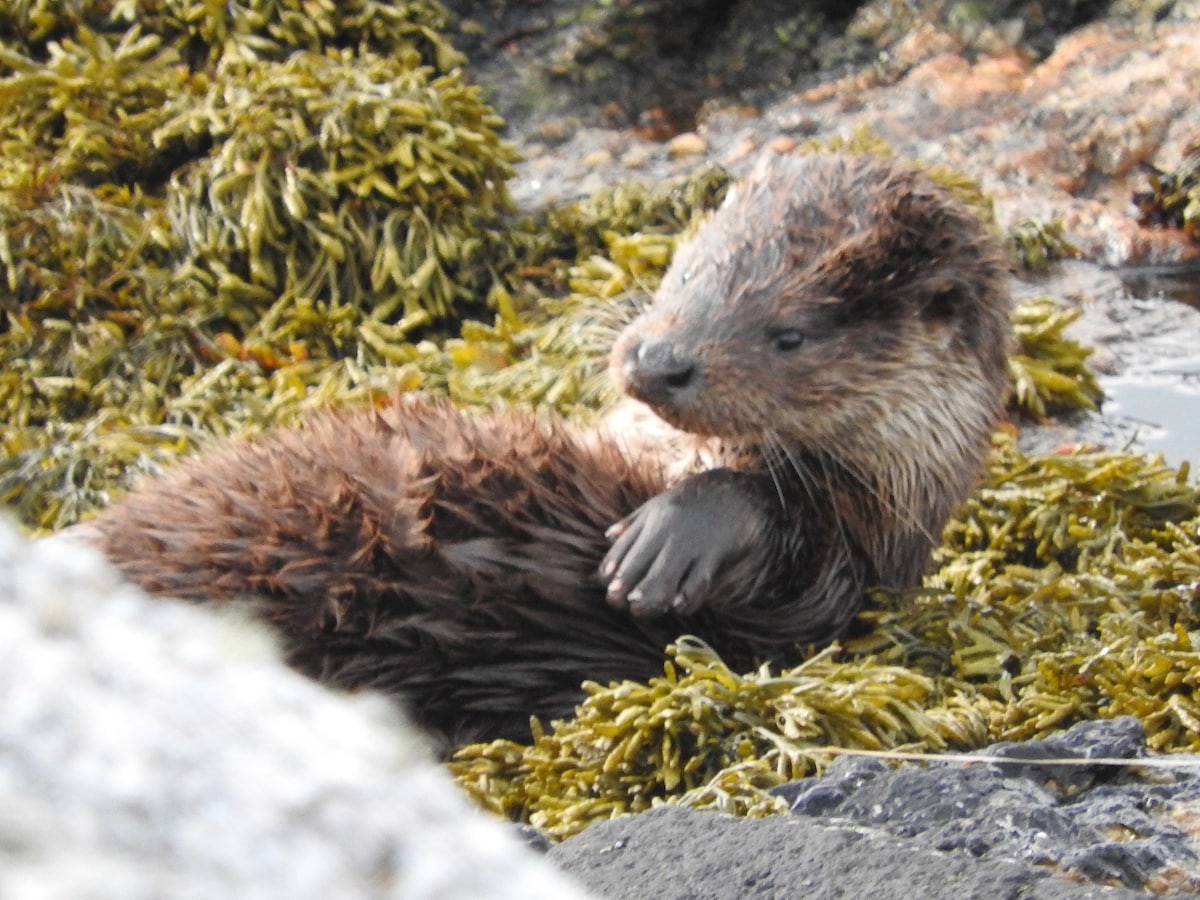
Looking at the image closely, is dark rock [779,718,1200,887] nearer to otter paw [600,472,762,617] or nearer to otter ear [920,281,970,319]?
otter paw [600,472,762,617]

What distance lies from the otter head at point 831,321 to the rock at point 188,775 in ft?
6.75

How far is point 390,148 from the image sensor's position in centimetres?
468

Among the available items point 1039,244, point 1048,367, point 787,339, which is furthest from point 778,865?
point 1039,244

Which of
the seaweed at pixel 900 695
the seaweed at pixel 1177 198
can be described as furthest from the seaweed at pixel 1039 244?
the seaweed at pixel 900 695

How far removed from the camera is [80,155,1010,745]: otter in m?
2.50

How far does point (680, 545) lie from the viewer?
8.54 ft

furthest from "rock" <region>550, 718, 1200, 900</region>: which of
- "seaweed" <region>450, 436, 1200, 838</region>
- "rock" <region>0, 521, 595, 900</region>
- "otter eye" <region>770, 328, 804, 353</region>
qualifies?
"otter eye" <region>770, 328, 804, 353</region>

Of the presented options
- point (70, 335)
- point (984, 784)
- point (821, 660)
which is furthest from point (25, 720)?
point (70, 335)

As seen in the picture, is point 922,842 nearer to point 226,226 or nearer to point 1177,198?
point 226,226

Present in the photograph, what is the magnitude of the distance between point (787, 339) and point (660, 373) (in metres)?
0.29

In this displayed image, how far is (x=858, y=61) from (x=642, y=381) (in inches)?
148

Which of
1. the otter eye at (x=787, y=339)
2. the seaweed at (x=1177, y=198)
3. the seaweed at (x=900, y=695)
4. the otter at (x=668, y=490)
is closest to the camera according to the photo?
the seaweed at (x=900, y=695)

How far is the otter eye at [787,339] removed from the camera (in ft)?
9.16

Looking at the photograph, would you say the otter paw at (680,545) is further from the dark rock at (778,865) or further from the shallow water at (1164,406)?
the shallow water at (1164,406)
